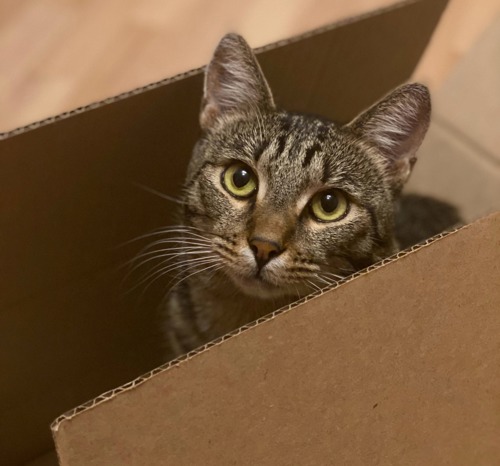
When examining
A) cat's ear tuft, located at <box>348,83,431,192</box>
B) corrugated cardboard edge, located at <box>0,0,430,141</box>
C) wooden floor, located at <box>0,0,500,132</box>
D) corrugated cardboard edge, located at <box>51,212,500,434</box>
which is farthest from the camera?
wooden floor, located at <box>0,0,500,132</box>

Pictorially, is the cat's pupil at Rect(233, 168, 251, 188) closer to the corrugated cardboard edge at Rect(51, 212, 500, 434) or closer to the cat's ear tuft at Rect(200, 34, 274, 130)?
the cat's ear tuft at Rect(200, 34, 274, 130)

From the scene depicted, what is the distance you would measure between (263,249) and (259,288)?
75 millimetres

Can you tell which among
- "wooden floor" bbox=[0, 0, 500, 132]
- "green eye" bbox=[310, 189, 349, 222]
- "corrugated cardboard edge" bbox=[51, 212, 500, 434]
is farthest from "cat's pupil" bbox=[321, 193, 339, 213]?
"wooden floor" bbox=[0, 0, 500, 132]

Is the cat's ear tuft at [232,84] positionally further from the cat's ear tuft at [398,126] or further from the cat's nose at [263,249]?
the cat's nose at [263,249]

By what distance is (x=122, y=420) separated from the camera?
586 millimetres

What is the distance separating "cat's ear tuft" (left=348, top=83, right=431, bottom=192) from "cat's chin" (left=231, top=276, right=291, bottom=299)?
0.30 metres

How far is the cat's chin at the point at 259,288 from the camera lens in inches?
37.5

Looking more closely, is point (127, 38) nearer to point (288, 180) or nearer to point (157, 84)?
point (157, 84)

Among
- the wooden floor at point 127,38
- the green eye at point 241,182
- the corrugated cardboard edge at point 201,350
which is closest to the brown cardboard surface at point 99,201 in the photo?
the green eye at point 241,182

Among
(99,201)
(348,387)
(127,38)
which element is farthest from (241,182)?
(127,38)

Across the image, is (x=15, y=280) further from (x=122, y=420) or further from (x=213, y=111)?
(x=122, y=420)

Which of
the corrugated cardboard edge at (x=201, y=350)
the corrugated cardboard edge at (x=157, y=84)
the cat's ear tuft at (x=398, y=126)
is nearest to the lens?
the corrugated cardboard edge at (x=201, y=350)

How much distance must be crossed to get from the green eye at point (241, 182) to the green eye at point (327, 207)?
100 millimetres

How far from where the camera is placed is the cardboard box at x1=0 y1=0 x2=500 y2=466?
623 millimetres
